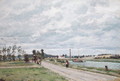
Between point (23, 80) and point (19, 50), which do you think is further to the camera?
point (19, 50)

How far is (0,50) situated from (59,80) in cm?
5341

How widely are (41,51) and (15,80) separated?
78.0 m

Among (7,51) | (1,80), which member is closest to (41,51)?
(7,51)

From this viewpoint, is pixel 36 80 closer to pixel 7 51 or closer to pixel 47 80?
pixel 47 80

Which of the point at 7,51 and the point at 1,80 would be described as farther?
the point at 7,51

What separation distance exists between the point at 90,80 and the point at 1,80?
6581 mm

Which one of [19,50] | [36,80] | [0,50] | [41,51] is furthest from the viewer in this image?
[41,51]

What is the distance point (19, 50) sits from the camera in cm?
7069

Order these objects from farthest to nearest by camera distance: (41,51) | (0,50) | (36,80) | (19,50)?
1. (41,51)
2. (19,50)
3. (0,50)
4. (36,80)

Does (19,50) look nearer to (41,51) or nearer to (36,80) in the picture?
(41,51)

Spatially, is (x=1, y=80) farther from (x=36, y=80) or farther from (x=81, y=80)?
(x=81, y=80)

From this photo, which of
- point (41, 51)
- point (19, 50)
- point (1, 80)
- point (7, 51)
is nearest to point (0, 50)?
point (7, 51)

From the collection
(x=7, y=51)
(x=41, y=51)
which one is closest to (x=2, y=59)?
(x=7, y=51)

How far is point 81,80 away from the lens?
49.9 feet
